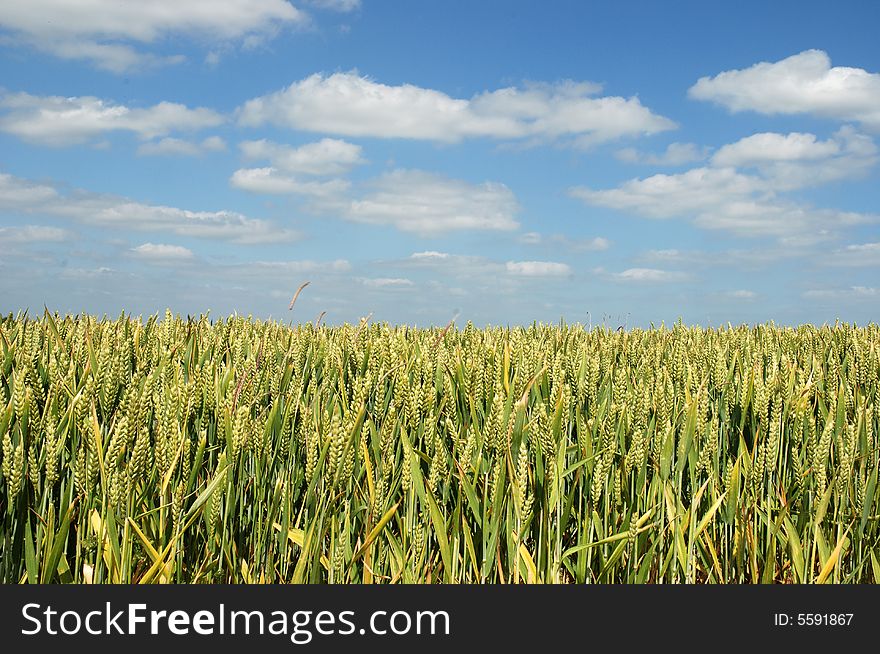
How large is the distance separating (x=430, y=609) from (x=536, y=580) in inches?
9.8

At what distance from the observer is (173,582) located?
1.63m

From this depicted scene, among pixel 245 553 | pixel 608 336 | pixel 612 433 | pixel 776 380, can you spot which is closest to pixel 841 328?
pixel 608 336

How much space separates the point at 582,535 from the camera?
1691 mm

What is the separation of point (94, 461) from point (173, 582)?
338 mm

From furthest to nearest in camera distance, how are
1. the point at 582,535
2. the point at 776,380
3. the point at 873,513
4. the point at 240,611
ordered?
1. the point at 776,380
2. the point at 873,513
3. the point at 582,535
4. the point at 240,611

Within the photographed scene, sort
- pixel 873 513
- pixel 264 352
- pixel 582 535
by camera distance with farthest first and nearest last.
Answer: pixel 264 352, pixel 873 513, pixel 582 535

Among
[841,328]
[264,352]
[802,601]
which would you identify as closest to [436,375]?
[264,352]

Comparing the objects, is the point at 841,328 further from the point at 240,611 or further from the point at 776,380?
the point at 240,611

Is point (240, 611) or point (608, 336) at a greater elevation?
point (608, 336)

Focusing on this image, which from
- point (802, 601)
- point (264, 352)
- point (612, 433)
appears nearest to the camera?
point (802, 601)

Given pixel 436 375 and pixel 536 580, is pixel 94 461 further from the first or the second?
pixel 436 375


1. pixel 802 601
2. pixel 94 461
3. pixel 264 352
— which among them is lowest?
pixel 802 601

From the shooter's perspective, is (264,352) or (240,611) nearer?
(240,611)

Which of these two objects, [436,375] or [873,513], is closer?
[873,513]
